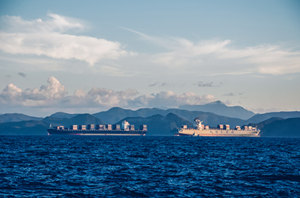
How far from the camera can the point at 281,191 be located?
3644 centimetres

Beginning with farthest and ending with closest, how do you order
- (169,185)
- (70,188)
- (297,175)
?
(297,175)
(169,185)
(70,188)

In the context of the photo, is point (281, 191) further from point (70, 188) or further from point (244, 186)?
point (70, 188)

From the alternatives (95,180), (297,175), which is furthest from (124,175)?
(297,175)

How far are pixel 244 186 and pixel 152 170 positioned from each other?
1548cm

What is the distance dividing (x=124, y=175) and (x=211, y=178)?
10.3m

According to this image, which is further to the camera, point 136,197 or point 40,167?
point 40,167

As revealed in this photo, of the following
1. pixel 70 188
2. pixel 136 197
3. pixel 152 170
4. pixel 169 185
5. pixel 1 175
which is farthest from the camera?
pixel 152 170

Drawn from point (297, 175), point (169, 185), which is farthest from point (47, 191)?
point (297, 175)

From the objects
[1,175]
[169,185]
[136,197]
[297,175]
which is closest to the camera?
[136,197]

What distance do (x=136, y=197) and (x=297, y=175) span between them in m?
24.7

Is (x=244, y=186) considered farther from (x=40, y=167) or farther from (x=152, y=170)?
(x=40, y=167)

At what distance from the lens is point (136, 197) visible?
33.1m

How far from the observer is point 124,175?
45.5m

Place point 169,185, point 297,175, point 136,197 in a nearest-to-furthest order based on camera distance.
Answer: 1. point 136,197
2. point 169,185
3. point 297,175
